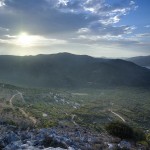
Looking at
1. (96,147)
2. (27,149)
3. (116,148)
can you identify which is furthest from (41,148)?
(116,148)

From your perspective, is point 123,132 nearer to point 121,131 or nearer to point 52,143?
point 121,131

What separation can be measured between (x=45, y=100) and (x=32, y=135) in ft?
493

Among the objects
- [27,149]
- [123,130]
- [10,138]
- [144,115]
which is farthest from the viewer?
[144,115]

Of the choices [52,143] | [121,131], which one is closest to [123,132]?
[121,131]

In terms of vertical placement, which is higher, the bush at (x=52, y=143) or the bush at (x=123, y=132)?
the bush at (x=52, y=143)

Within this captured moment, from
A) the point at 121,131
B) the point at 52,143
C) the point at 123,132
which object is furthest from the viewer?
the point at 121,131

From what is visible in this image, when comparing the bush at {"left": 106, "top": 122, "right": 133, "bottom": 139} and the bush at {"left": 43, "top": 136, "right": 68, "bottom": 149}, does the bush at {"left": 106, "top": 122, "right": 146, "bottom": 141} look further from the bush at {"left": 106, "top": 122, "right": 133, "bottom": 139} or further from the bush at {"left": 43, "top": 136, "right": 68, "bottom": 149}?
the bush at {"left": 43, "top": 136, "right": 68, "bottom": 149}

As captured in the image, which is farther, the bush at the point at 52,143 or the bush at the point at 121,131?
the bush at the point at 121,131

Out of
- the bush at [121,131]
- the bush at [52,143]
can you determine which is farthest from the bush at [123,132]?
the bush at [52,143]

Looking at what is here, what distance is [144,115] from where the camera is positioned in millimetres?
183625

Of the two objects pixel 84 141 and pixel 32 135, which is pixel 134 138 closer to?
pixel 84 141

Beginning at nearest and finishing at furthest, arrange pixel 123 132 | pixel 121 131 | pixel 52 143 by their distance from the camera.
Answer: pixel 52 143 → pixel 123 132 → pixel 121 131

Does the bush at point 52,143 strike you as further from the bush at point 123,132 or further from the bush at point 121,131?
the bush at point 123,132

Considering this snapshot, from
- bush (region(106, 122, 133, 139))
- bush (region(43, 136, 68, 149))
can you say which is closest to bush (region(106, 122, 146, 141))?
bush (region(106, 122, 133, 139))
